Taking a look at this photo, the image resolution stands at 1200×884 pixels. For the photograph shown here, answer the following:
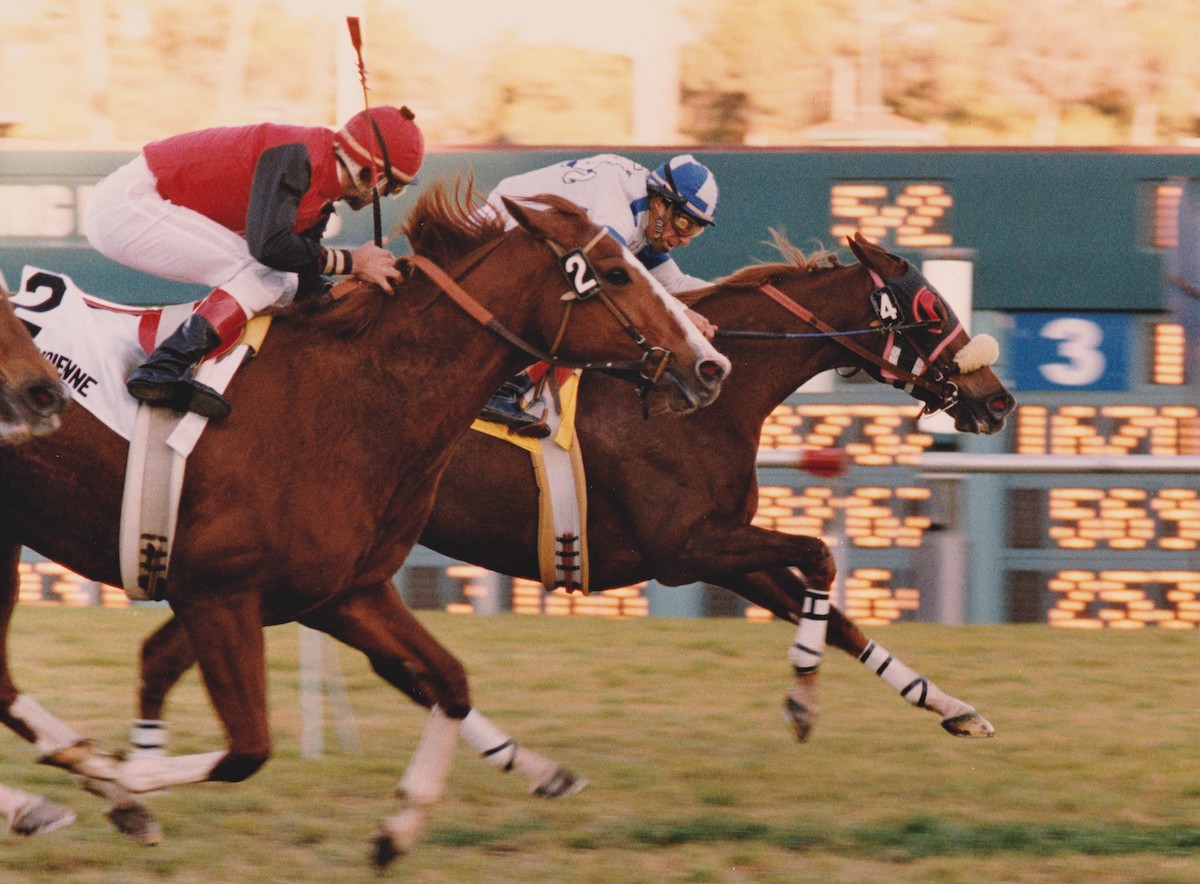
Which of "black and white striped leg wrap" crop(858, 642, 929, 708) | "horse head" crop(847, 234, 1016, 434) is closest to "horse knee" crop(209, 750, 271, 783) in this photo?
"black and white striped leg wrap" crop(858, 642, 929, 708)

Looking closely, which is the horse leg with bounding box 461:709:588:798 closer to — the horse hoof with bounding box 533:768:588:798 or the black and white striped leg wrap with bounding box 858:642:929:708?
the horse hoof with bounding box 533:768:588:798

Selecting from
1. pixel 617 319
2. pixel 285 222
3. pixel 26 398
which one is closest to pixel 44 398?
pixel 26 398

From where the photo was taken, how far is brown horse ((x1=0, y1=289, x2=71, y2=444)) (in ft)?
12.7

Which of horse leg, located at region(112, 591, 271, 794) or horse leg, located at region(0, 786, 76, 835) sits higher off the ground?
horse leg, located at region(112, 591, 271, 794)

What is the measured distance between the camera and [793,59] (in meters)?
9.16

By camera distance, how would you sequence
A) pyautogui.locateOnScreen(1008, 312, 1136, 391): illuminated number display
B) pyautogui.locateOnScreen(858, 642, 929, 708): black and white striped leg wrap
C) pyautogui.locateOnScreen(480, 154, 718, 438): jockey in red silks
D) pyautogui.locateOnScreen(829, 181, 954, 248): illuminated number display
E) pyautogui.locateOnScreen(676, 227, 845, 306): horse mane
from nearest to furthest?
pyautogui.locateOnScreen(480, 154, 718, 438): jockey in red silks → pyautogui.locateOnScreen(858, 642, 929, 708): black and white striped leg wrap → pyautogui.locateOnScreen(676, 227, 845, 306): horse mane → pyautogui.locateOnScreen(1008, 312, 1136, 391): illuminated number display → pyautogui.locateOnScreen(829, 181, 954, 248): illuminated number display

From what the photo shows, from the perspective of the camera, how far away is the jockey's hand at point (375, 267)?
439 centimetres

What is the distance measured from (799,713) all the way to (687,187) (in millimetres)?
1680

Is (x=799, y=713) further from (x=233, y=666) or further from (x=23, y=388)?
(x=23, y=388)

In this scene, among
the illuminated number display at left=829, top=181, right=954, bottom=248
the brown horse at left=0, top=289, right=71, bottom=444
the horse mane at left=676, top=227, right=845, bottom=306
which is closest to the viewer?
the brown horse at left=0, top=289, right=71, bottom=444

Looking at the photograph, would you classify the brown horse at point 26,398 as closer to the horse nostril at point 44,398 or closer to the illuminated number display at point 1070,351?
the horse nostril at point 44,398

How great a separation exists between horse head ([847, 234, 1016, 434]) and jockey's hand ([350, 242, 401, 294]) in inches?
78.1

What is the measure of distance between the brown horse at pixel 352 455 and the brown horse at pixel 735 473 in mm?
1023

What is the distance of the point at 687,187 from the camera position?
5605mm
